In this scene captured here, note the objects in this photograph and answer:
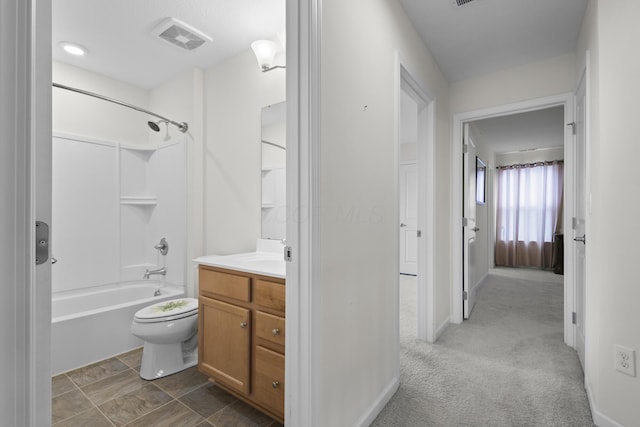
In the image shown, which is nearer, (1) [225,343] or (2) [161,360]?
(1) [225,343]

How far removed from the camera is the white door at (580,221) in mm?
2213

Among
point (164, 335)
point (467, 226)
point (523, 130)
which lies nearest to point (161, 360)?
point (164, 335)

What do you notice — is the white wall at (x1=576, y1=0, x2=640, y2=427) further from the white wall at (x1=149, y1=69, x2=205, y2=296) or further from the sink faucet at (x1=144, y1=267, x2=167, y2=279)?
the sink faucet at (x1=144, y1=267, x2=167, y2=279)

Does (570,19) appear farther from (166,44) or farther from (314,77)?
(166,44)

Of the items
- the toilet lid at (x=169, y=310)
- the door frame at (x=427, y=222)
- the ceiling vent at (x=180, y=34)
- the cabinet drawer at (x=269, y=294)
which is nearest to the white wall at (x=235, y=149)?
the ceiling vent at (x=180, y=34)

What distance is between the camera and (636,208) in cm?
140

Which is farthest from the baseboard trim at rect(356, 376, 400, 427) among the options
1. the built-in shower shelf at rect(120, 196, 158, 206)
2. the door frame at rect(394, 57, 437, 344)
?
the built-in shower shelf at rect(120, 196, 158, 206)

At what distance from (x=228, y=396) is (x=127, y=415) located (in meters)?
0.54

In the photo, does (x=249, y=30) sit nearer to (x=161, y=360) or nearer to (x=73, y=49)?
(x=73, y=49)

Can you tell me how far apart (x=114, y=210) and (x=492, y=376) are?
3623mm

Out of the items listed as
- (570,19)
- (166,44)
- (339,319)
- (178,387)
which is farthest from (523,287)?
(166,44)

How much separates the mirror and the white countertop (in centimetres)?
18

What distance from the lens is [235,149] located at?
8.68ft
